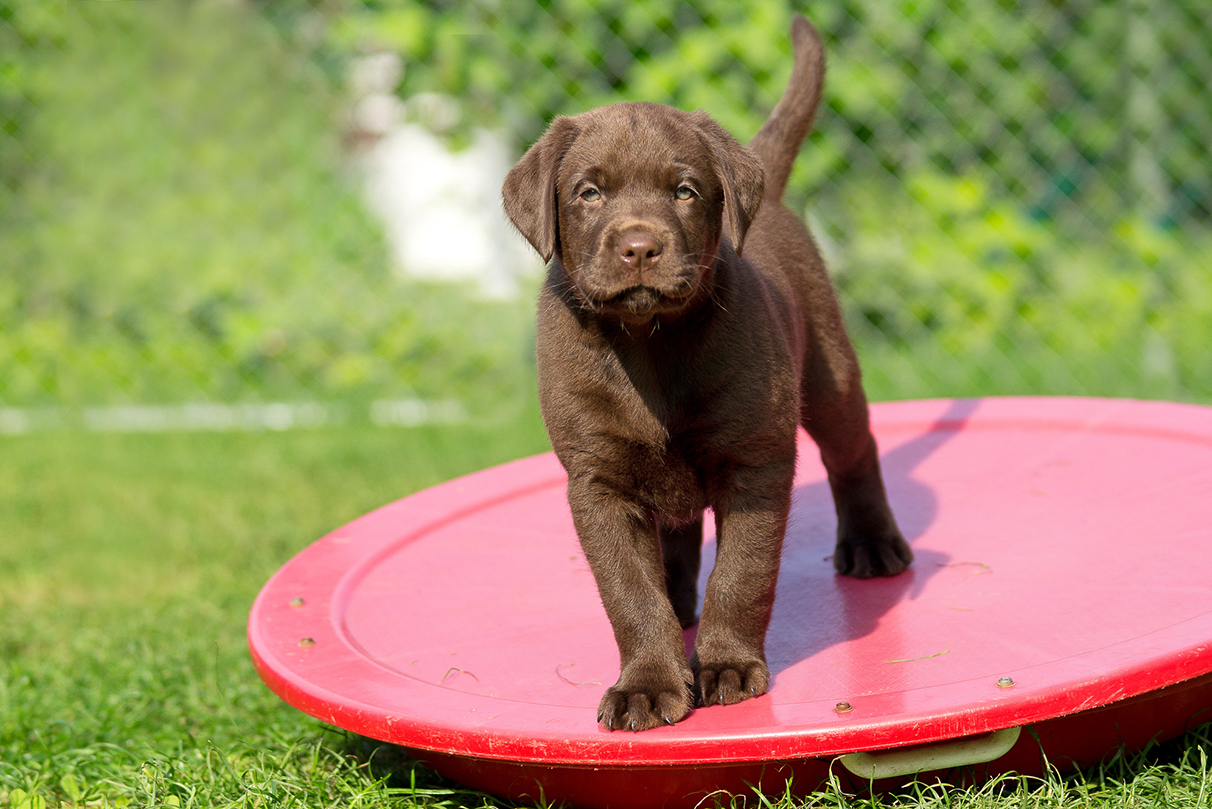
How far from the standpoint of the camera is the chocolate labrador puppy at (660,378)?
2.16m

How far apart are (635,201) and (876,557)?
1055mm

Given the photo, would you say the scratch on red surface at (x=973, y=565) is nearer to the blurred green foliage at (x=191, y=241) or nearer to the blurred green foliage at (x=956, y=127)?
the blurred green foliage at (x=956, y=127)

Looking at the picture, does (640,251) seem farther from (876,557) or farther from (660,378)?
(876,557)

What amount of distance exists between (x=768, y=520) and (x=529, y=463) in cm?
195

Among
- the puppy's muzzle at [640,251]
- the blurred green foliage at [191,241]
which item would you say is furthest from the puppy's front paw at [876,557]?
the blurred green foliage at [191,241]

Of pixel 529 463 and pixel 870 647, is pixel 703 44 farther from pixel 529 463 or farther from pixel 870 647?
pixel 870 647

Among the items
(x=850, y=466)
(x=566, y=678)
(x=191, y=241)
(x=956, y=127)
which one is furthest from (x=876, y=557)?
(x=191, y=241)

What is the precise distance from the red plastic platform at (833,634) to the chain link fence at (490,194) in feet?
8.04

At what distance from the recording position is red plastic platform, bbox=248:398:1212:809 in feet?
6.52

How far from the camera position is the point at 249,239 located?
273 inches

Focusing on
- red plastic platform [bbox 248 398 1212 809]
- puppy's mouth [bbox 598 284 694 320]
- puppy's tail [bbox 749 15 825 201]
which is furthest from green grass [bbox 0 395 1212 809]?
puppy's tail [bbox 749 15 825 201]

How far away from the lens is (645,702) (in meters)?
2.05

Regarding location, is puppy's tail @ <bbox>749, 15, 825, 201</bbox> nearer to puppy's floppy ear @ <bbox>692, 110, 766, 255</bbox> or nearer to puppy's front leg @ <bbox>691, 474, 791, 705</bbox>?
puppy's floppy ear @ <bbox>692, 110, 766, 255</bbox>

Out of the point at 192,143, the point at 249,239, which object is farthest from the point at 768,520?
the point at 192,143
